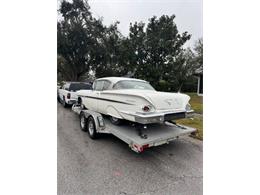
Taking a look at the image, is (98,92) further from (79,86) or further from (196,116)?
(196,116)

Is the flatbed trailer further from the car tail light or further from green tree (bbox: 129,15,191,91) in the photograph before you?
green tree (bbox: 129,15,191,91)

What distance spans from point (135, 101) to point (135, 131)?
23.7 inches

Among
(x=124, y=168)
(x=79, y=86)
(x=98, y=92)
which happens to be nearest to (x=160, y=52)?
(x=98, y=92)

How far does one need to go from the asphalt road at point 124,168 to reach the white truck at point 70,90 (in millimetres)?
737

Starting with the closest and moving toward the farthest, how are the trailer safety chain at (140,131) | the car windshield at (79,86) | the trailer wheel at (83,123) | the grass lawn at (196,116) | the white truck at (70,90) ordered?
the trailer safety chain at (140,131), the grass lawn at (196,116), the white truck at (70,90), the car windshield at (79,86), the trailer wheel at (83,123)

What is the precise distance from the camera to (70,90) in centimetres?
314

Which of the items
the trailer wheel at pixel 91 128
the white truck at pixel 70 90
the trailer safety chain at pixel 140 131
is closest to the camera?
the trailer safety chain at pixel 140 131

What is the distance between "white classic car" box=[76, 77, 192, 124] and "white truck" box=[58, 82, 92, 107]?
8.0 inches

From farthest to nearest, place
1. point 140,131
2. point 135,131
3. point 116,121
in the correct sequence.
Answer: point 116,121, point 135,131, point 140,131

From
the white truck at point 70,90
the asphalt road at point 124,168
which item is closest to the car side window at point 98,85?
the white truck at point 70,90

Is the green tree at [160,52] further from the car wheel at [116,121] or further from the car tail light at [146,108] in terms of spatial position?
the car wheel at [116,121]

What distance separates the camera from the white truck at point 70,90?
271cm

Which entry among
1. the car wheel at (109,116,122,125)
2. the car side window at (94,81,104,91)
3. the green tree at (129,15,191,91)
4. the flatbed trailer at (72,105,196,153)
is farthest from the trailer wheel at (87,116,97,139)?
the green tree at (129,15,191,91)
